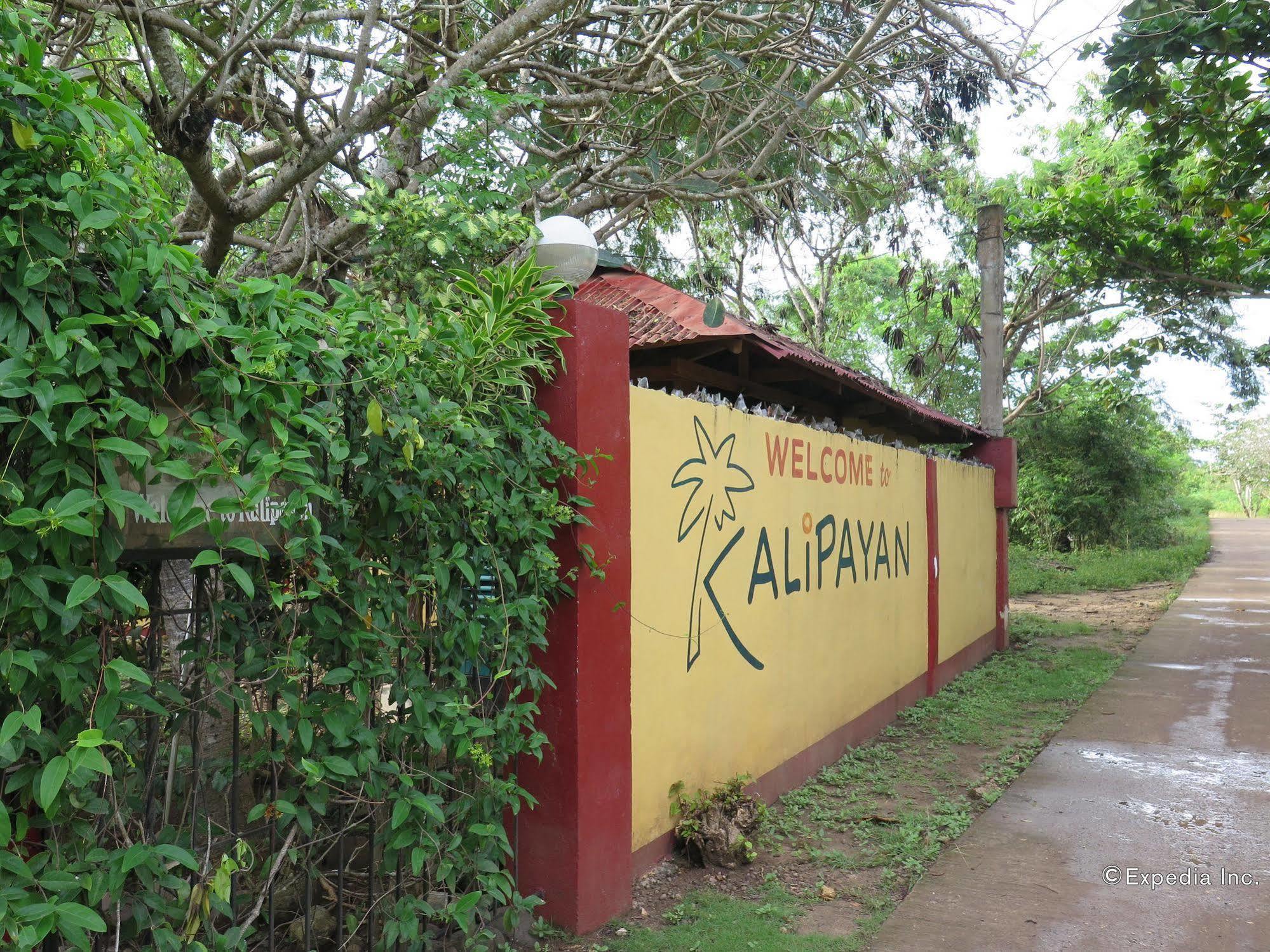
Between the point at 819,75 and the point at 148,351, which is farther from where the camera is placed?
the point at 819,75

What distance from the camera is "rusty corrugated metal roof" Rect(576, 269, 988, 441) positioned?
208 inches

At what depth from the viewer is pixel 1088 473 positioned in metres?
21.9

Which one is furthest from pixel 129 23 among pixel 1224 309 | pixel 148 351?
pixel 1224 309

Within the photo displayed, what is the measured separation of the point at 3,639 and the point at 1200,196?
1205 centimetres

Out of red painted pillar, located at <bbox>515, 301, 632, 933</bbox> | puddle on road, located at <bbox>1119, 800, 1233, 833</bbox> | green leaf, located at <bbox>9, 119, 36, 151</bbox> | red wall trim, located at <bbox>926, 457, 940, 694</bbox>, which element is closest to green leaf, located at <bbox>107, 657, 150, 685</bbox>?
green leaf, located at <bbox>9, 119, 36, 151</bbox>

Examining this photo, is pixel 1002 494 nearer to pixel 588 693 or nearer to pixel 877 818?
pixel 877 818

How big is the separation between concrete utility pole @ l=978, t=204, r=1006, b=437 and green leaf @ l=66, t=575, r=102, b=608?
38.2 feet

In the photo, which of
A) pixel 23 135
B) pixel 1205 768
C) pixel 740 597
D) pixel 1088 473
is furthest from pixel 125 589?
pixel 1088 473

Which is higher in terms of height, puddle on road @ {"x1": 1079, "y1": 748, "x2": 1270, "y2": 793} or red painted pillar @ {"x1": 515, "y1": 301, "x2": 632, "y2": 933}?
red painted pillar @ {"x1": 515, "y1": 301, "x2": 632, "y2": 933}

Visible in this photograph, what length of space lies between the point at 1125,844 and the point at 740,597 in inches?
88.6

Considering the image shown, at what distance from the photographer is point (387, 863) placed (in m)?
2.85

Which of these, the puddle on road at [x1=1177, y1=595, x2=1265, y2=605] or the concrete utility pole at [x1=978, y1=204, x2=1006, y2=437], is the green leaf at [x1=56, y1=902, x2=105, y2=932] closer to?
the concrete utility pole at [x1=978, y1=204, x2=1006, y2=437]

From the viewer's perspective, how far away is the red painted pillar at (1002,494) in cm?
1112

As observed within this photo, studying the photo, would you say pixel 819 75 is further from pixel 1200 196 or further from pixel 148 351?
pixel 148 351
